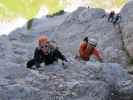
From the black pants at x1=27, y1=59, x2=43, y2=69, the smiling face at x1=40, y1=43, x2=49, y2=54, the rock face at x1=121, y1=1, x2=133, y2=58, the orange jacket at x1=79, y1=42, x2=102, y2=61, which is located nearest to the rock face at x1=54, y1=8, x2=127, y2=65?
the rock face at x1=121, y1=1, x2=133, y2=58

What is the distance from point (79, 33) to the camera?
4869 centimetres

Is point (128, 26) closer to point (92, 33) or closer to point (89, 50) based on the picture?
point (92, 33)

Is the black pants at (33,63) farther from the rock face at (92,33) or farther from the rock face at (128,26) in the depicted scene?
the rock face at (128,26)

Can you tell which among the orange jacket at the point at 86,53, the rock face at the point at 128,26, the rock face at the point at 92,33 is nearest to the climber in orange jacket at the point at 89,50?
the orange jacket at the point at 86,53

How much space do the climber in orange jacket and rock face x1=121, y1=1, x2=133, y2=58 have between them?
10408 millimetres

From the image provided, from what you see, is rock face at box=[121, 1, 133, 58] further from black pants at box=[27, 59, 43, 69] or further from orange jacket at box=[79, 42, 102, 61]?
black pants at box=[27, 59, 43, 69]

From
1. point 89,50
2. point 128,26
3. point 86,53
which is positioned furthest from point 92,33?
point 89,50

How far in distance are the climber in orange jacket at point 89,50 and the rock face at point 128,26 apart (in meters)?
10.4

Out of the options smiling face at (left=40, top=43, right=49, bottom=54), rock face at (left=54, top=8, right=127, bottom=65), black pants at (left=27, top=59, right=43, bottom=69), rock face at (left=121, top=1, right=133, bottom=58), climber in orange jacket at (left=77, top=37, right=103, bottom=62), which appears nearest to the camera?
smiling face at (left=40, top=43, right=49, bottom=54)

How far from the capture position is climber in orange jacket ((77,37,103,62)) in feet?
75.2

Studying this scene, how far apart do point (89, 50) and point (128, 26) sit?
54.9 feet

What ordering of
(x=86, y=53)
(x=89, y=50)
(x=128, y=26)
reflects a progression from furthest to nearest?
(x=128, y=26)
(x=86, y=53)
(x=89, y=50)

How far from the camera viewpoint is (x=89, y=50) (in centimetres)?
2316

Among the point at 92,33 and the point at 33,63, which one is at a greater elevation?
the point at 92,33
